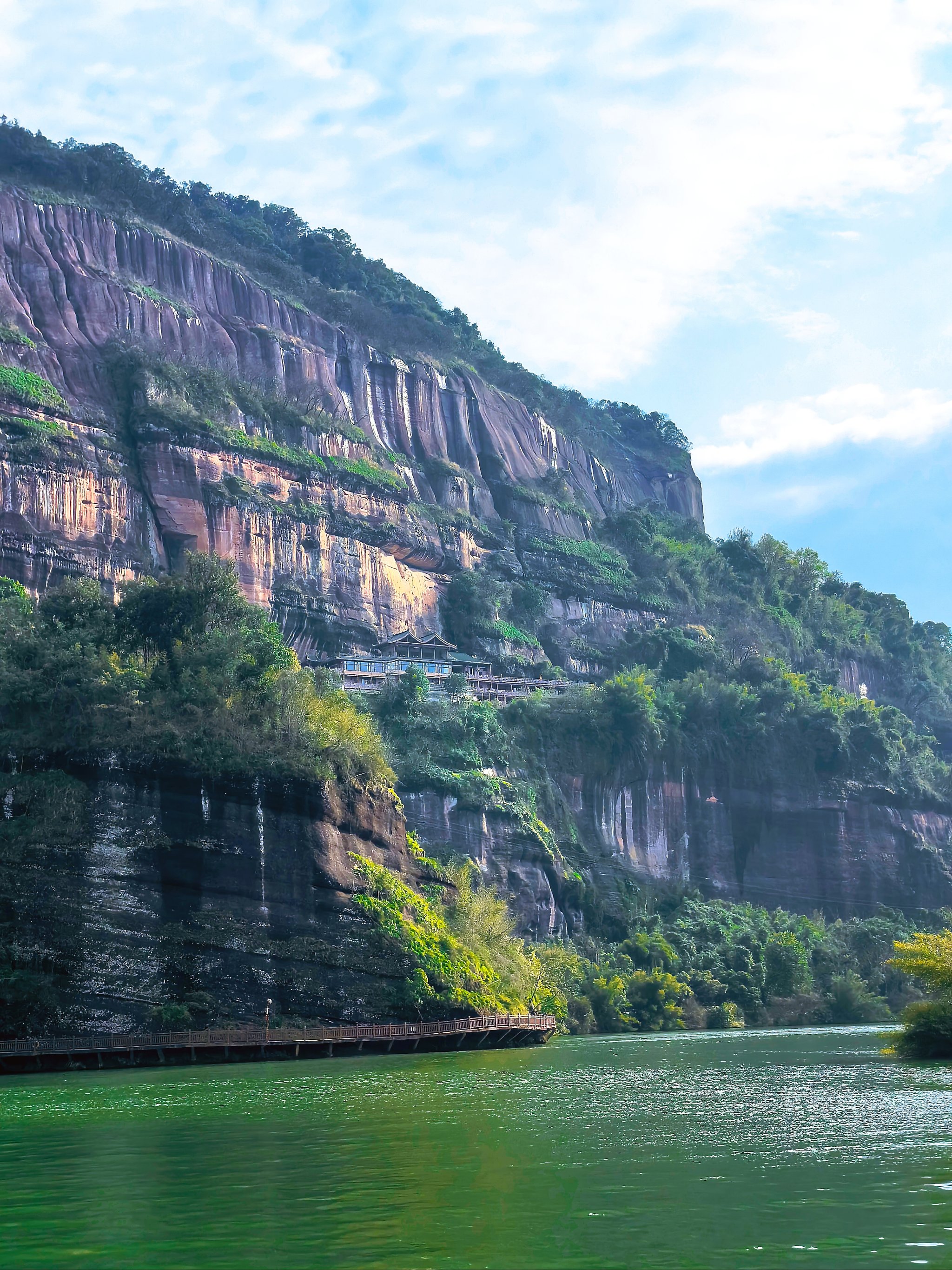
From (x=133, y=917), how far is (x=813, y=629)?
87481 mm

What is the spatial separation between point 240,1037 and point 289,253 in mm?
82567

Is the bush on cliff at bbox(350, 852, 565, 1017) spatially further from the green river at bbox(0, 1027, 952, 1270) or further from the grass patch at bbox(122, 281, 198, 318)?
the grass patch at bbox(122, 281, 198, 318)

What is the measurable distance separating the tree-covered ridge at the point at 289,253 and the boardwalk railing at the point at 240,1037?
59.0 metres

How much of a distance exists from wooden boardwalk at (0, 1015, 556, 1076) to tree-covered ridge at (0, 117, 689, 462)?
194 ft

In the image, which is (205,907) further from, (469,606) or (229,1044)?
(469,606)

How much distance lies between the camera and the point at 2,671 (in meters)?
52.8

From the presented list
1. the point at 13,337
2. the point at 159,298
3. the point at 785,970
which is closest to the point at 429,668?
the point at 785,970

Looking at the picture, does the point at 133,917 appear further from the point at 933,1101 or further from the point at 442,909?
the point at 933,1101

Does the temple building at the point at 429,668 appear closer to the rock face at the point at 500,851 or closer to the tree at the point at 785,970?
the rock face at the point at 500,851

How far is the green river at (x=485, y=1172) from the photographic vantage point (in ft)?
50.0

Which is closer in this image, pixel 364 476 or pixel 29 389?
pixel 29 389

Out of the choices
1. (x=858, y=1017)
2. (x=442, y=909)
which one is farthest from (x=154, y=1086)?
(x=858, y=1017)

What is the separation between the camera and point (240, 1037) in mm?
47406

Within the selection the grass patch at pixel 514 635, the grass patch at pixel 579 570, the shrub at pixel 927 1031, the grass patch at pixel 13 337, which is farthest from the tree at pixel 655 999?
the grass patch at pixel 13 337
